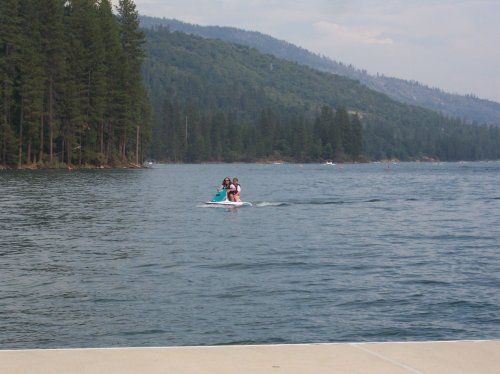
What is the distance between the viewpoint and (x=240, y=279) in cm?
2039

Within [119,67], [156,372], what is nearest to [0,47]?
[119,67]

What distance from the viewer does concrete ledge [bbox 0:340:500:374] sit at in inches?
291

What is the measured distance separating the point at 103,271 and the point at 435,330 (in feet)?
32.8

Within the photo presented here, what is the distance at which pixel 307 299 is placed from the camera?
17.6m

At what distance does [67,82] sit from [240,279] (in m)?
95.5

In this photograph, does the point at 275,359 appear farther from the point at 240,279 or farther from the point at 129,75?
the point at 129,75

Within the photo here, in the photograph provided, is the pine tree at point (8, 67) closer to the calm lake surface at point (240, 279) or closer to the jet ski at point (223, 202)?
the jet ski at point (223, 202)

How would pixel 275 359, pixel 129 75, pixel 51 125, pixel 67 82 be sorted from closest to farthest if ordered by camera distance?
pixel 275 359, pixel 51 125, pixel 67 82, pixel 129 75

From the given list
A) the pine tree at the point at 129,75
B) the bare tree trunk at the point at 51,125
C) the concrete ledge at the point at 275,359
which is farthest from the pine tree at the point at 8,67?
the concrete ledge at the point at 275,359

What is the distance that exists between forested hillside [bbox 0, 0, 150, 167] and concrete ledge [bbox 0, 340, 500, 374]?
317 ft

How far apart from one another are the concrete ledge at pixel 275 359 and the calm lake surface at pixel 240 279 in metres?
5.44

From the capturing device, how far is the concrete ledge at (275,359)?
7.39m

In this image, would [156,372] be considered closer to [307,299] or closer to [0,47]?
[307,299]

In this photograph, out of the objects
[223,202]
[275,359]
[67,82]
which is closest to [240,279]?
[275,359]
